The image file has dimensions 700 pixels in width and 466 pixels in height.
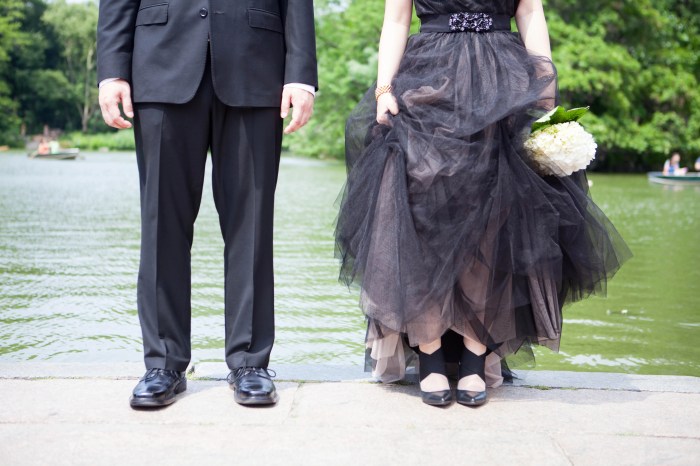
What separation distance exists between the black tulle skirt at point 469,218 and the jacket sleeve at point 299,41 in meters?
0.34

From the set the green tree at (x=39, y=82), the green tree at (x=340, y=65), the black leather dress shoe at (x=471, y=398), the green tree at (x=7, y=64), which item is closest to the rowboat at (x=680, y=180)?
the green tree at (x=340, y=65)

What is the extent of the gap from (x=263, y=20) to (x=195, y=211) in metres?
0.71

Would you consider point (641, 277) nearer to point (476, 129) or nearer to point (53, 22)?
point (476, 129)

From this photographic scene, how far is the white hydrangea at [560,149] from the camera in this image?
2916 mm

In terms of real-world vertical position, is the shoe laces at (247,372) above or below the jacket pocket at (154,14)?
below

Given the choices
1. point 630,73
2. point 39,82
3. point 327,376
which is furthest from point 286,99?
point 39,82

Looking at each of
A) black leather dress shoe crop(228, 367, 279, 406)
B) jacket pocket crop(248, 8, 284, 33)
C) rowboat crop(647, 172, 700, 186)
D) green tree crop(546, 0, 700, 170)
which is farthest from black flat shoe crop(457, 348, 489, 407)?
green tree crop(546, 0, 700, 170)

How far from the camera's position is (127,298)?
5.82 meters

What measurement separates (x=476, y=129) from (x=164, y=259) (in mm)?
1159

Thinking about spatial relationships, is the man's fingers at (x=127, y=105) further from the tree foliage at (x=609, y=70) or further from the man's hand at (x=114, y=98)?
the tree foliage at (x=609, y=70)

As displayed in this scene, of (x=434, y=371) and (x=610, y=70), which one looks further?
(x=610, y=70)

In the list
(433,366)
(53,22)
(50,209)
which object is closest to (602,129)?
(50,209)

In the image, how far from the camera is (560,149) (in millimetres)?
2914

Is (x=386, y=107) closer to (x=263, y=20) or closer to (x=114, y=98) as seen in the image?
(x=263, y=20)
